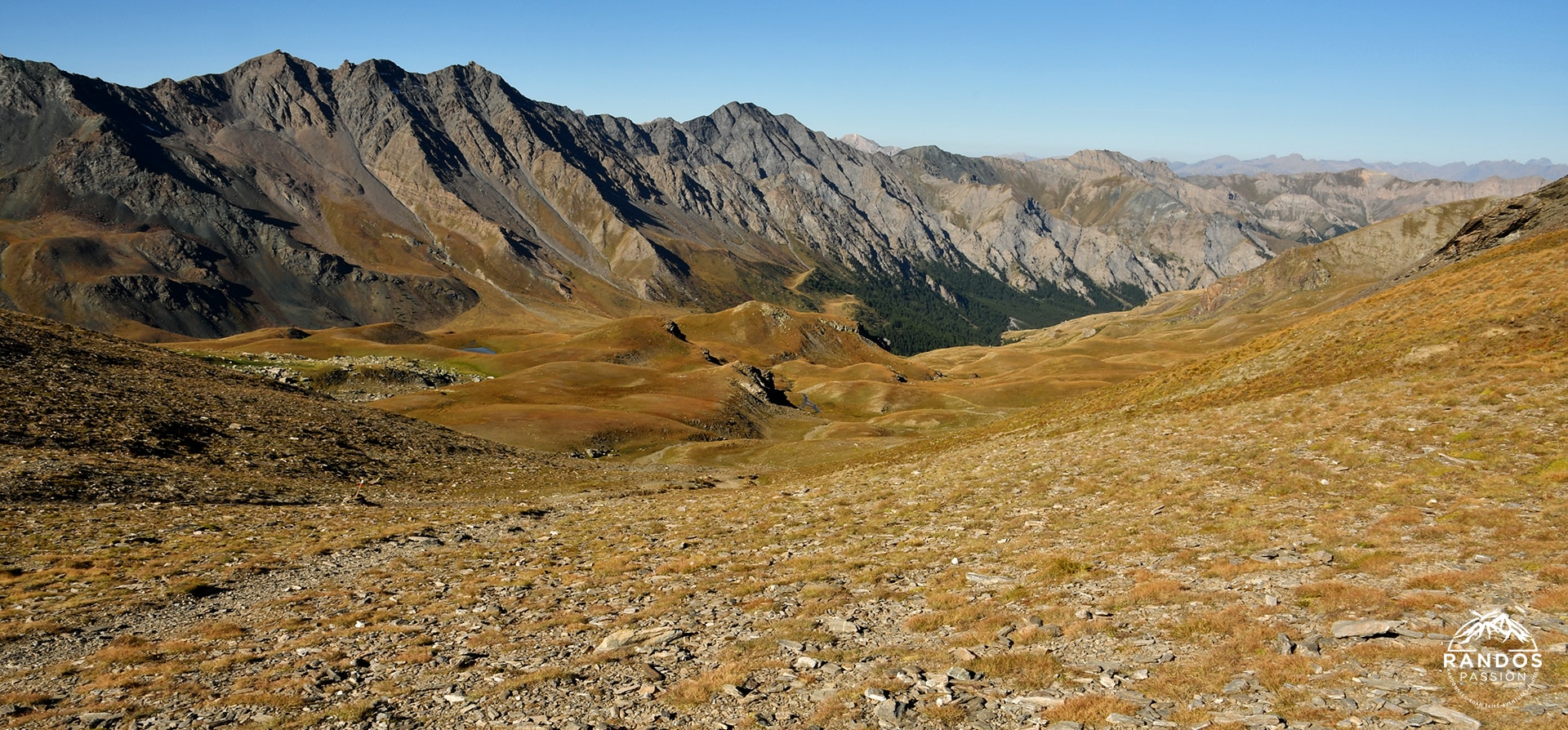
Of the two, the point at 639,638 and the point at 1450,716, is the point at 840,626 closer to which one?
the point at 639,638

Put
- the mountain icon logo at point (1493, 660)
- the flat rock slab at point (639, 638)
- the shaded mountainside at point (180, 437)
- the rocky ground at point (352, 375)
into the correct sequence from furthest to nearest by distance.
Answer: the rocky ground at point (352, 375) → the shaded mountainside at point (180, 437) → the flat rock slab at point (639, 638) → the mountain icon logo at point (1493, 660)

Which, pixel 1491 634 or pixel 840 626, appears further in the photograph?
pixel 840 626

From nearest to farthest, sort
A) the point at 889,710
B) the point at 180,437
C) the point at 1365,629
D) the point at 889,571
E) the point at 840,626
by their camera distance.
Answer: the point at 889,710 < the point at 1365,629 < the point at 840,626 < the point at 889,571 < the point at 180,437

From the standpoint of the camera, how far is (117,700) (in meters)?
14.8

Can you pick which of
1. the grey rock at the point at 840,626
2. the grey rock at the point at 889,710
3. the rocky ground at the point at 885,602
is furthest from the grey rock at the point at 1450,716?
the grey rock at the point at 840,626

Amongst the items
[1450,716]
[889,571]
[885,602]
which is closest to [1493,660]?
[1450,716]

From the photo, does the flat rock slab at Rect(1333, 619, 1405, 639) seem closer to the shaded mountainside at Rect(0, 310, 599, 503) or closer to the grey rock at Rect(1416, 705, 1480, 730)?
the grey rock at Rect(1416, 705, 1480, 730)

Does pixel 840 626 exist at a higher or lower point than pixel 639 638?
lower

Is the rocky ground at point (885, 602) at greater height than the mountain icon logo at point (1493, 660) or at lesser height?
Result: lesser

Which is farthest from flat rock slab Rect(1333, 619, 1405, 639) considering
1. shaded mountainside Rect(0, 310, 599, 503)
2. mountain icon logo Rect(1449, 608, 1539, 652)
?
shaded mountainside Rect(0, 310, 599, 503)

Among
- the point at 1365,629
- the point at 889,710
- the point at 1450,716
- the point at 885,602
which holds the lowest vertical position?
the point at 885,602

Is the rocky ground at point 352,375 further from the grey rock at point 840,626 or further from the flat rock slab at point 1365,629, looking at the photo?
the flat rock slab at point 1365,629

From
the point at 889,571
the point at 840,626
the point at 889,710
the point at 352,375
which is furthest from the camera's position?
the point at 352,375

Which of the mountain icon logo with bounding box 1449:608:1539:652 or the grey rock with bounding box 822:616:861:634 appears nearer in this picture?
the mountain icon logo with bounding box 1449:608:1539:652
